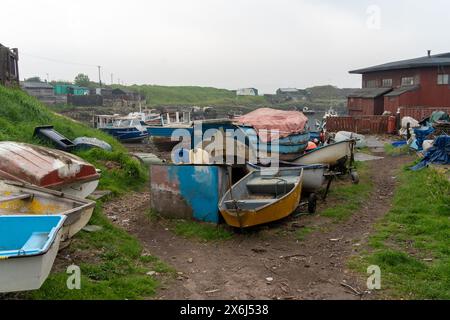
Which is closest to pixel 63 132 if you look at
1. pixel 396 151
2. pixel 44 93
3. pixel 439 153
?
pixel 439 153

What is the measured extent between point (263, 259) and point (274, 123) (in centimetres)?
761

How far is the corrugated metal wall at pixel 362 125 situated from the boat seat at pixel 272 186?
1834 centimetres

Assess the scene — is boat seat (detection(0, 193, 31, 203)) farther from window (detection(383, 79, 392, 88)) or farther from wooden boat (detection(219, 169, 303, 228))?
window (detection(383, 79, 392, 88))

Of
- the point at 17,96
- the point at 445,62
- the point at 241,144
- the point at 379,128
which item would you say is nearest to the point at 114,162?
the point at 241,144

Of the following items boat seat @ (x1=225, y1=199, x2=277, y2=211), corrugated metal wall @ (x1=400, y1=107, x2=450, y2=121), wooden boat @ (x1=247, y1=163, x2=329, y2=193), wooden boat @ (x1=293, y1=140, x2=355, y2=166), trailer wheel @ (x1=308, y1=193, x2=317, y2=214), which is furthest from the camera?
corrugated metal wall @ (x1=400, y1=107, x2=450, y2=121)

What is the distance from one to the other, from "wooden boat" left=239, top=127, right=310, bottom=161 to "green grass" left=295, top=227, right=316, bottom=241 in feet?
15.5

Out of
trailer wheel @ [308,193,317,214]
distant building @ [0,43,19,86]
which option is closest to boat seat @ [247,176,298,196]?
trailer wheel @ [308,193,317,214]

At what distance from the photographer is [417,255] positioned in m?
6.71

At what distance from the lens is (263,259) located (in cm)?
696

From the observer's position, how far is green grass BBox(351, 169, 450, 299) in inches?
222

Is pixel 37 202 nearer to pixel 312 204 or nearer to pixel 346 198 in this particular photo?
pixel 312 204

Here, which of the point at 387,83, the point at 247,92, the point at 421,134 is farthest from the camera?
the point at 247,92

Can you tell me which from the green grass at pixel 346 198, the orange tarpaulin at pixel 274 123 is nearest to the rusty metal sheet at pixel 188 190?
the green grass at pixel 346 198

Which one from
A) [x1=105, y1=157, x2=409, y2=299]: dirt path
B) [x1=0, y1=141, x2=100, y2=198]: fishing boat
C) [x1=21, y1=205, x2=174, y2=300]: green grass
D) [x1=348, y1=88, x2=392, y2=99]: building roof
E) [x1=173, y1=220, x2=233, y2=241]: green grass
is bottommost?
[x1=105, y1=157, x2=409, y2=299]: dirt path
